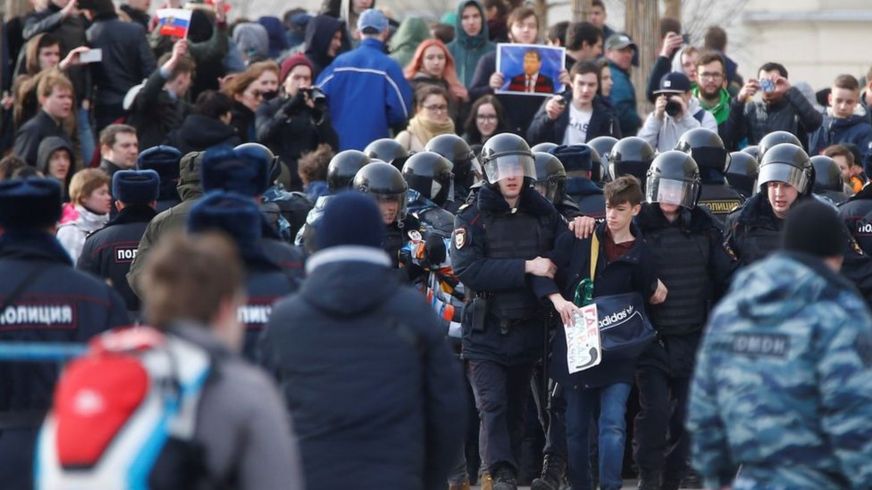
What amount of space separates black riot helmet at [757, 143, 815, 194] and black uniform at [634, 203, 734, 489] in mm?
553

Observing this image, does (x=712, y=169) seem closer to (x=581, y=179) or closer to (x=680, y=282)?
(x=581, y=179)

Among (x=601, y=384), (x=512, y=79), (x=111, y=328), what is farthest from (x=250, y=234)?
(x=512, y=79)

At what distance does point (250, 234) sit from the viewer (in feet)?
23.3

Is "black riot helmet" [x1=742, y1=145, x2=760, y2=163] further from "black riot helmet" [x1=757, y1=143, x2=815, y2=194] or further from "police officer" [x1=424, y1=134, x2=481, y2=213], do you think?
"police officer" [x1=424, y1=134, x2=481, y2=213]

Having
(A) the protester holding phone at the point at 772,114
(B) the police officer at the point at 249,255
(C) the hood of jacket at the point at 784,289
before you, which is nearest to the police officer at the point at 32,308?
(B) the police officer at the point at 249,255

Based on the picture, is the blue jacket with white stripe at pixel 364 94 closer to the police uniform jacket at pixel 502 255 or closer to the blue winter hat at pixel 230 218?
the police uniform jacket at pixel 502 255

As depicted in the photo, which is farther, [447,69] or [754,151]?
[447,69]

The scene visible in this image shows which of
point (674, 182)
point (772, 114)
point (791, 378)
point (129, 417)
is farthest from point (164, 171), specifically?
point (129, 417)

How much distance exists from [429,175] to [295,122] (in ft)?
9.79

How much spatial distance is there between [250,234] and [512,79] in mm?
9158

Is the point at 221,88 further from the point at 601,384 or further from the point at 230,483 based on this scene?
the point at 230,483

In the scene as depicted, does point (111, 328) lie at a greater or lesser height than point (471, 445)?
greater

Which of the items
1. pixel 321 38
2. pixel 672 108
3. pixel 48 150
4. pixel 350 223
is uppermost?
pixel 350 223

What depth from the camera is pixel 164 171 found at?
38.4 ft
